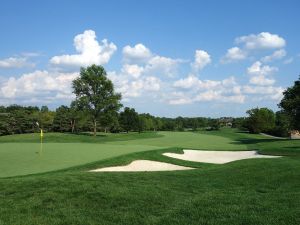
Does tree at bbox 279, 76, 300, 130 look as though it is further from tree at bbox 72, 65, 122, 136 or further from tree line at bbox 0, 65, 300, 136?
tree at bbox 72, 65, 122, 136

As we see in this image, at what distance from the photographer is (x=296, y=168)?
14.1 meters

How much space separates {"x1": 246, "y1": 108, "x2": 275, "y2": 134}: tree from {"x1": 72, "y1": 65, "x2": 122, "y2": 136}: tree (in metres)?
29.1

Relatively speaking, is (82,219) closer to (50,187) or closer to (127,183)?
(50,187)

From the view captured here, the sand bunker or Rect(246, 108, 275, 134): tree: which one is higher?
Rect(246, 108, 275, 134): tree

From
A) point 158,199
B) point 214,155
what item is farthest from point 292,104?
point 158,199

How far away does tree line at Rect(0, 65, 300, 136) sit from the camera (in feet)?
177

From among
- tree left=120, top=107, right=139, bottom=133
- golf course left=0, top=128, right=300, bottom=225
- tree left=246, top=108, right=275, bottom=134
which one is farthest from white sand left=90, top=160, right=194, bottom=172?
tree left=120, top=107, right=139, bottom=133

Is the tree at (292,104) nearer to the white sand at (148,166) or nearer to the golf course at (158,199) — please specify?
the white sand at (148,166)

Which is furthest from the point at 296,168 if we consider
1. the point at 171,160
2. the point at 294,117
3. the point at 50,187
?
the point at 294,117

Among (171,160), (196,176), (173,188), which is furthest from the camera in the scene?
(171,160)

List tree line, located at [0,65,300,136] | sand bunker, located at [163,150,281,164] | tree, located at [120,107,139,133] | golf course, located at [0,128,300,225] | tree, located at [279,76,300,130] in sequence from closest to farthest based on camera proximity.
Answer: golf course, located at [0,128,300,225] → sand bunker, located at [163,150,281,164] → tree, located at [279,76,300,130] → tree line, located at [0,65,300,136] → tree, located at [120,107,139,133]

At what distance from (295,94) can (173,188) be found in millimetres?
44997

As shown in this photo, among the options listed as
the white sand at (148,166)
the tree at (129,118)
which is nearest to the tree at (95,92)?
the tree at (129,118)

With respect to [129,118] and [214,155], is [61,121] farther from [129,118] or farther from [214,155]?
[214,155]
